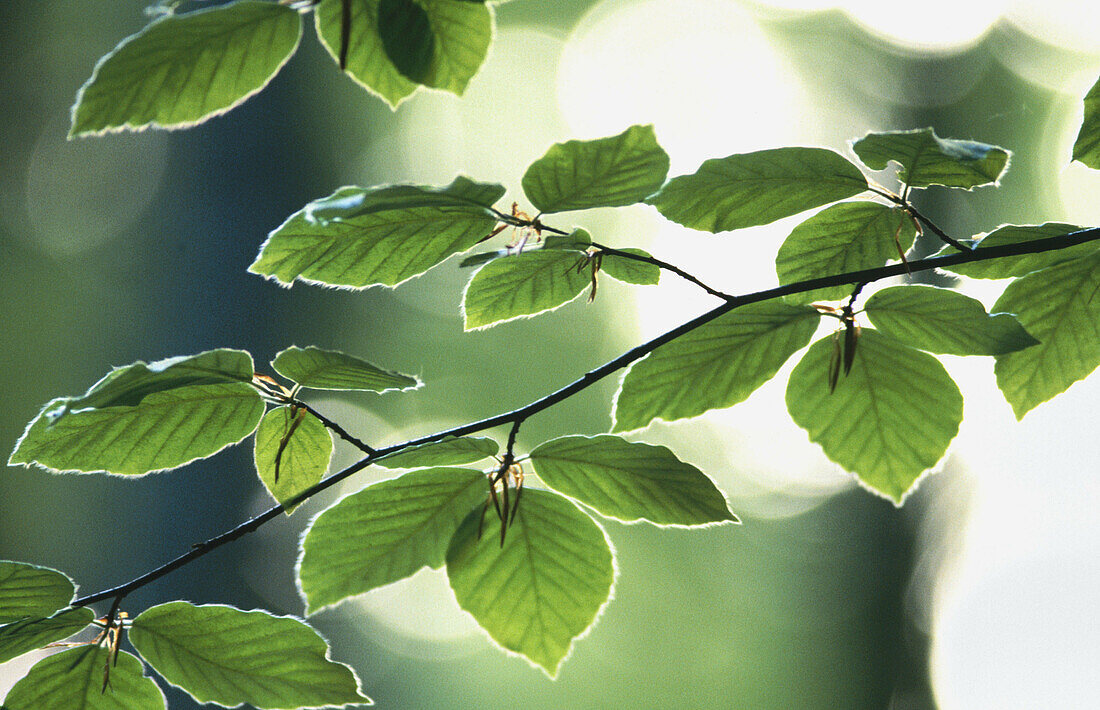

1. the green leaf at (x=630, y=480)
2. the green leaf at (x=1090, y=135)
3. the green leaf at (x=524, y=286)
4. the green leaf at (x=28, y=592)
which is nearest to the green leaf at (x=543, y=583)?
the green leaf at (x=630, y=480)

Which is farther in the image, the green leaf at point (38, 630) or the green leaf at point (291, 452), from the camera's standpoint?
the green leaf at point (291, 452)

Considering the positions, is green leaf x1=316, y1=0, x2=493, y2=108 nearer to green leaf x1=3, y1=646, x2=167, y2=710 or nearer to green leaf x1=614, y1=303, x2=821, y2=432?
green leaf x1=614, y1=303, x2=821, y2=432

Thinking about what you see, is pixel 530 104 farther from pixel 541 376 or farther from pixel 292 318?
pixel 292 318

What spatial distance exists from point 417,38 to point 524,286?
0.18m

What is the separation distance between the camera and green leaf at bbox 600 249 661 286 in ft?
1.85

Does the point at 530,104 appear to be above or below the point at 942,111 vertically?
above

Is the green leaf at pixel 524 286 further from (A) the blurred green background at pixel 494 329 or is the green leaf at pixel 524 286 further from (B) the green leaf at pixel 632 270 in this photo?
(A) the blurred green background at pixel 494 329

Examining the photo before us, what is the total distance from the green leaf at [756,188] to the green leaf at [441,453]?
0.19m

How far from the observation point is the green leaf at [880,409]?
0.55 metres

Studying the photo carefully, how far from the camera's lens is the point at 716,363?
0.54 m

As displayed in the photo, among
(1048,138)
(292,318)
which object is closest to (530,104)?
(292,318)

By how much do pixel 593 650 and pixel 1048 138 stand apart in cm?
590

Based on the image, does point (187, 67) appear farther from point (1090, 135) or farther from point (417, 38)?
point (1090, 135)

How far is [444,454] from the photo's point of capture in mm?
489
